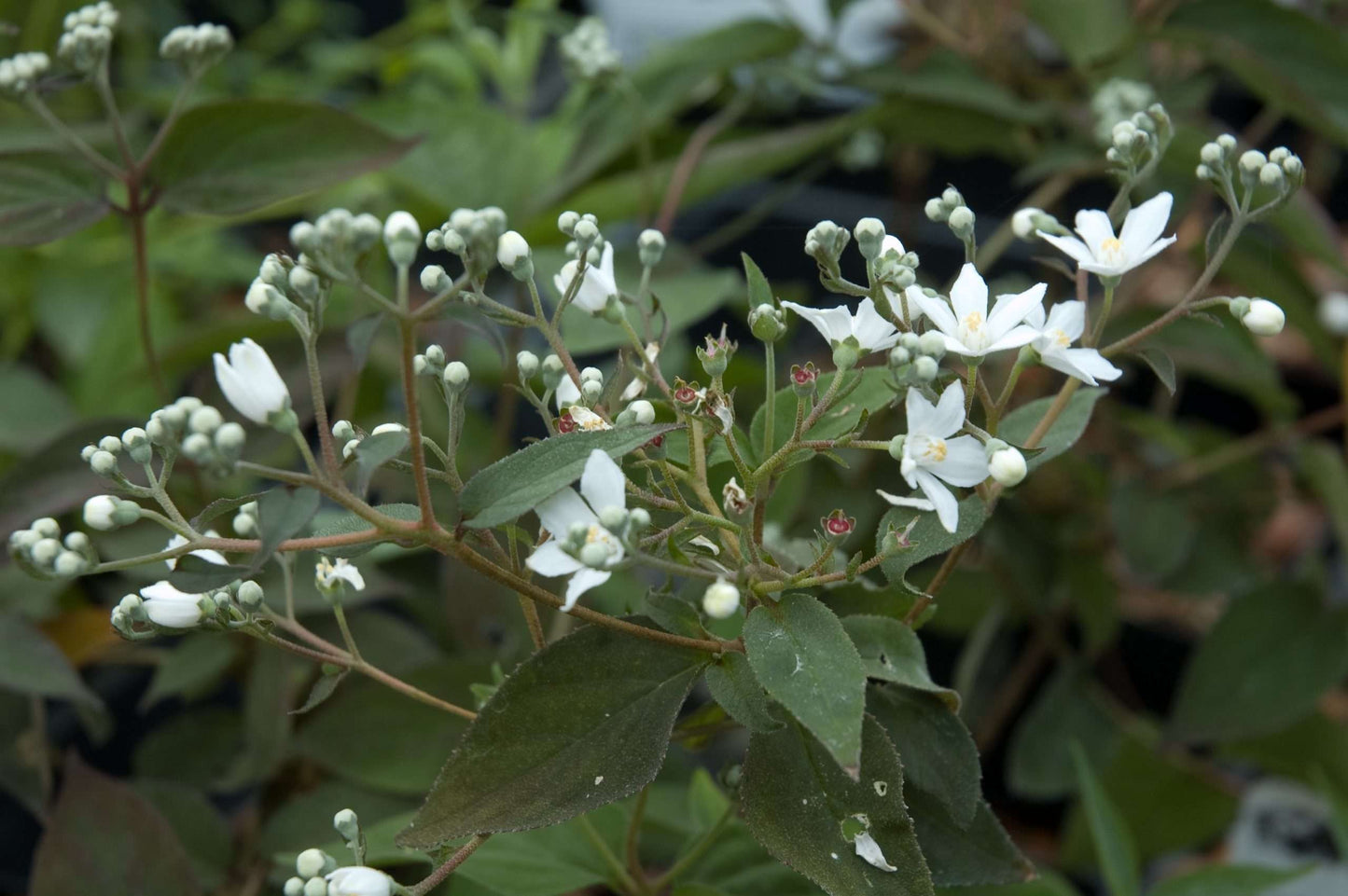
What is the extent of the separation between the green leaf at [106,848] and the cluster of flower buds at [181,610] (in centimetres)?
22

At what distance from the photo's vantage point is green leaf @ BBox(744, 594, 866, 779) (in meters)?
0.33

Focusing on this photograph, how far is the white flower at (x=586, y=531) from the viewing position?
0.34 m

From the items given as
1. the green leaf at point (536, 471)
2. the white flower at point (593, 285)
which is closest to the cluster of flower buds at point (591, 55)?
the white flower at point (593, 285)

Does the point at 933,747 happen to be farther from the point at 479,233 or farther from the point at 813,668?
the point at 479,233

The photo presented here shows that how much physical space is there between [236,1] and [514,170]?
1.02 m

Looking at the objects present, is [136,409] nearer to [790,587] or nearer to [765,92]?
[765,92]

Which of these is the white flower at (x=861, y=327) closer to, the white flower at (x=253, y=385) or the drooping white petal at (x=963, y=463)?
the drooping white petal at (x=963, y=463)

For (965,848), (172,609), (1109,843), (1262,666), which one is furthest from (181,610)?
(1262,666)

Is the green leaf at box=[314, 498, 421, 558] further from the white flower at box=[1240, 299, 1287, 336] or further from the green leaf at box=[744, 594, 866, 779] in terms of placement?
the white flower at box=[1240, 299, 1287, 336]

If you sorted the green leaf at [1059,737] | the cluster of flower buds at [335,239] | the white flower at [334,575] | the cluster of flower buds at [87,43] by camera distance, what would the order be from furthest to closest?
the green leaf at [1059,737]
the cluster of flower buds at [87,43]
the white flower at [334,575]
the cluster of flower buds at [335,239]

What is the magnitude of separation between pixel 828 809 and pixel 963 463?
0.44 feet

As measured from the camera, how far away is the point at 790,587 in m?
0.39

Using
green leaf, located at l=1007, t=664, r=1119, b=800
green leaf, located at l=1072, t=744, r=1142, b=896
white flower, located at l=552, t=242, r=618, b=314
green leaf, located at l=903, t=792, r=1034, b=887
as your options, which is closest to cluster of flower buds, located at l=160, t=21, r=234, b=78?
white flower, located at l=552, t=242, r=618, b=314

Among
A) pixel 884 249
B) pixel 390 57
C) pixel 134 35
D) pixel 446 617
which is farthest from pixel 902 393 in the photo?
pixel 134 35
